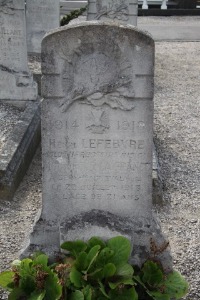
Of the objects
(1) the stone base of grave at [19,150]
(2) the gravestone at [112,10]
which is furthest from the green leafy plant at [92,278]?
(2) the gravestone at [112,10]

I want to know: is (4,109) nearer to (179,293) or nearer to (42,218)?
(42,218)

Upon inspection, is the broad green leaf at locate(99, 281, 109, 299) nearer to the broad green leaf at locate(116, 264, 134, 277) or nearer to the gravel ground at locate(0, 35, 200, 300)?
the broad green leaf at locate(116, 264, 134, 277)

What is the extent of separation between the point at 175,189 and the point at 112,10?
11.1 feet

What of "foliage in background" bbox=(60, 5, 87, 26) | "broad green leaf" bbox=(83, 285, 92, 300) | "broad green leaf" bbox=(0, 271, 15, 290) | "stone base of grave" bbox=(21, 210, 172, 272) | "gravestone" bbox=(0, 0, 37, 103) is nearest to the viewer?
"broad green leaf" bbox=(83, 285, 92, 300)

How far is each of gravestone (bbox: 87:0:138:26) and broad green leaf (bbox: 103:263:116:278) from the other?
5110 millimetres

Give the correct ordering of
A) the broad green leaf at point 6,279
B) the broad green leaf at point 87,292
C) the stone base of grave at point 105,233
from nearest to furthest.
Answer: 1. the broad green leaf at point 87,292
2. the broad green leaf at point 6,279
3. the stone base of grave at point 105,233

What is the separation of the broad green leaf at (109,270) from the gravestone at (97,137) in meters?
0.40

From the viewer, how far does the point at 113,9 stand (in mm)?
7859

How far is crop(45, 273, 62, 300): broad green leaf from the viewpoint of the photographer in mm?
3436

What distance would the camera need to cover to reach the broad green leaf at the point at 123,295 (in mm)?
3488

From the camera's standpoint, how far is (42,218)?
13.1 ft

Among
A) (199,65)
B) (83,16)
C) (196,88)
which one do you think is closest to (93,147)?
(196,88)

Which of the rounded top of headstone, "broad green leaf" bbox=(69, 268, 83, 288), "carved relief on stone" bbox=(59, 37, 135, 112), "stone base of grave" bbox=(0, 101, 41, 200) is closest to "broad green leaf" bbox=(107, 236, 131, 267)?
"broad green leaf" bbox=(69, 268, 83, 288)

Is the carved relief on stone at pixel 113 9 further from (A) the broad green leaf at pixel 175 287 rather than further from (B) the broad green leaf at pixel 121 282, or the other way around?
(B) the broad green leaf at pixel 121 282
